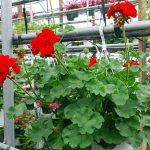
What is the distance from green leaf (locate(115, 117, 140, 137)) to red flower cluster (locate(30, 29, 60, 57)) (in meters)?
0.32

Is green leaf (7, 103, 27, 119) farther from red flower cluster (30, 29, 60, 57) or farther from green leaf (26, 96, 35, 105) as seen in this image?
red flower cluster (30, 29, 60, 57)

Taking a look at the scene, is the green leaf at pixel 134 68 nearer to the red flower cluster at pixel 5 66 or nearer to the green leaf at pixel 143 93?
the green leaf at pixel 143 93

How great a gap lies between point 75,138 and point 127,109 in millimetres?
177

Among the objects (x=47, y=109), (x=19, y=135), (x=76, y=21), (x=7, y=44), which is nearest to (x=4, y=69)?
(x=47, y=109)

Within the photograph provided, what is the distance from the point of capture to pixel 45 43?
1087 millimetres

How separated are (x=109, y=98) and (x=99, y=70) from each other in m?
0.17

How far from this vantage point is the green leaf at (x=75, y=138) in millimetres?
978

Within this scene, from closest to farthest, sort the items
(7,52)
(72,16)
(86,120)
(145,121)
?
(86,120)
(145,121)
(7,52)
(72,16)

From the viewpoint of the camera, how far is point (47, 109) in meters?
1.25

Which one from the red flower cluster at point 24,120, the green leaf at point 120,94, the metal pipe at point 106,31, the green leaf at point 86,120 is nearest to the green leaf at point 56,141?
the green leaf at point 86,120

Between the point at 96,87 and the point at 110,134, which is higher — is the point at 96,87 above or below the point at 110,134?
above

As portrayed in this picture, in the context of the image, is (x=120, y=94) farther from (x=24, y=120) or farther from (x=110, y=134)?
(x=24, y=120)

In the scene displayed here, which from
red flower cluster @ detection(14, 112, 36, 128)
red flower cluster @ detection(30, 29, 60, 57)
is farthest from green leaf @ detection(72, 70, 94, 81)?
red flower cluster @ detection(14, 112, 36, 128)

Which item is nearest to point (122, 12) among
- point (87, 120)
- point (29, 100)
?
point (87, 120)
